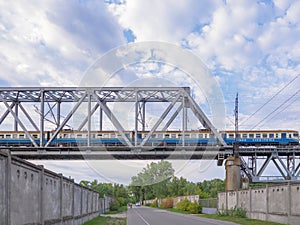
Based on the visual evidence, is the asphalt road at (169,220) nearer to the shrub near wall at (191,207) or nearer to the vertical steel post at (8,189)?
the shrub near wall at (191,207)

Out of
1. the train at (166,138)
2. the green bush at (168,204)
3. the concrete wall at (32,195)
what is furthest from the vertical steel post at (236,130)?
the concrete wall at (32,195)

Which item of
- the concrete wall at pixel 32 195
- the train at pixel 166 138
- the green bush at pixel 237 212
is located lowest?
the green bush at pixel 237 212

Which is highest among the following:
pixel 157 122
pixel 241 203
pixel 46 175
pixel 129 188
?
pixel 157 122

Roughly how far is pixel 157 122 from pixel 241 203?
1640 centimetres

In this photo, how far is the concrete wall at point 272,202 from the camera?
25.0 m

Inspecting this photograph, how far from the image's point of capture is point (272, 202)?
28.9 m

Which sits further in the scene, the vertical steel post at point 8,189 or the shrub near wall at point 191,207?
the shrub near wall at point 191,207

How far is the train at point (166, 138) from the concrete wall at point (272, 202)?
14590mm

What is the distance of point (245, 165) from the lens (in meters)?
53.5

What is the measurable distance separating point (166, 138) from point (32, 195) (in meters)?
41.4

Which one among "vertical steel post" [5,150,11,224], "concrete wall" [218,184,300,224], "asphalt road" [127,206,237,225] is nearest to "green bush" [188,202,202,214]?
"asphalt road" [127,206,237,225]

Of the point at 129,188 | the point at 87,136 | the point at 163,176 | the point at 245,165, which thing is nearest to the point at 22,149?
the point at 87,136

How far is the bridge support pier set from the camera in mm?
48781

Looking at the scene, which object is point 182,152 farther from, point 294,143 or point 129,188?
point 129,188
